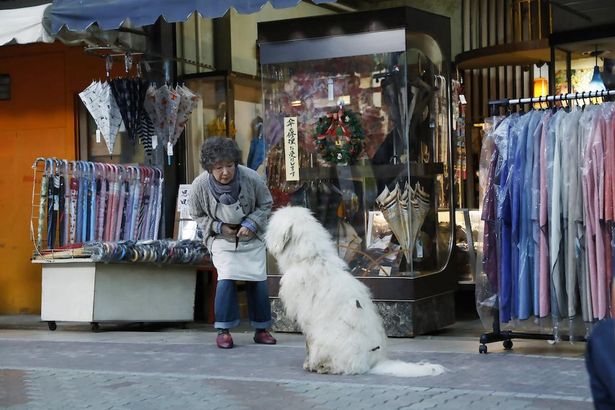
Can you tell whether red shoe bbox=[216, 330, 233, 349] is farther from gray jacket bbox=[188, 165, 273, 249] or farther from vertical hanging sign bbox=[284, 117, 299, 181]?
vertical hanging sign bbox=[284, 117, 299, 181]

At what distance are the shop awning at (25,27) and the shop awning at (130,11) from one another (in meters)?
0.12

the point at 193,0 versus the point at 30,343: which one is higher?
the point at 193,0

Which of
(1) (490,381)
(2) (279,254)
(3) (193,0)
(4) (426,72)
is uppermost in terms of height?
(3) (193,0)

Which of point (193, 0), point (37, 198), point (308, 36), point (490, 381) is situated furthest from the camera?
point (37, 198)

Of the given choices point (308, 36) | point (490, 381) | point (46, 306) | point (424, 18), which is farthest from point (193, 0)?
point (490, 381)

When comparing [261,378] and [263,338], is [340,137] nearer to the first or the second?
[263,338]

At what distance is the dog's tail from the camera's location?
252 inches

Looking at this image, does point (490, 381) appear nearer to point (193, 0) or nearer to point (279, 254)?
point (279, 254)

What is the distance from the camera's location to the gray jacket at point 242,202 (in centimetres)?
805

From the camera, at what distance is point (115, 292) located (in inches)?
365

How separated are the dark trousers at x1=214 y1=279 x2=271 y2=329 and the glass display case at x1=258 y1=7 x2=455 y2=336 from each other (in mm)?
688

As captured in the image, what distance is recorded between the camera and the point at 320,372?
6641mm

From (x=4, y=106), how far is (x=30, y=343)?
3.50 metres

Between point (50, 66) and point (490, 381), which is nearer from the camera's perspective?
point (490, 381)
